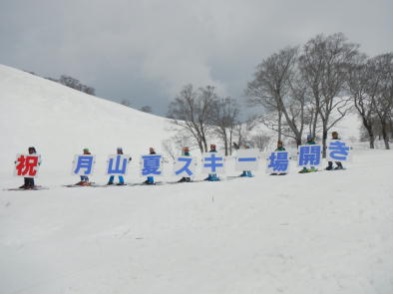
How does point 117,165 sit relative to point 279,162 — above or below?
below

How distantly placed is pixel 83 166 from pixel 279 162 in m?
10.1

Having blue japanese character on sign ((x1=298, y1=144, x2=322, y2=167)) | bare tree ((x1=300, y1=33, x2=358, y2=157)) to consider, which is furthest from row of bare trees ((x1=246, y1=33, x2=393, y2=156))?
blue japanese character on sign ((x1=298, y1=144, x2=322, y2=167))

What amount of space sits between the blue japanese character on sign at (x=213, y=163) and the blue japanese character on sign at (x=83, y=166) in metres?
5.97

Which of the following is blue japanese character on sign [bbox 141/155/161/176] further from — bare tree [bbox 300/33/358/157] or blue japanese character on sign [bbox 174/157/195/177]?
bare tree [bbox 300/33/358/157]

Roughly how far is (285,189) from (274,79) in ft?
90.5

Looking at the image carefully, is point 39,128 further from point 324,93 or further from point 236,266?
point 236,266

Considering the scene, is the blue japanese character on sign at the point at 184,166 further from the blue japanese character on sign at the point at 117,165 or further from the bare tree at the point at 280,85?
the bare tree at the point at 280,85

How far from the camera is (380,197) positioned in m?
8.67

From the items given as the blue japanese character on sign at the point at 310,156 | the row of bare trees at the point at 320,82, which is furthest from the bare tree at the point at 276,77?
the blue japanese character on sign at the point at 310,156

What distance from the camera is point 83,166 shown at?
55.7 feet

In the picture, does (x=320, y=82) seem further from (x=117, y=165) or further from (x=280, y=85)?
(x=117, y=165)

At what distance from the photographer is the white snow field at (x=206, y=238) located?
19.4 feet

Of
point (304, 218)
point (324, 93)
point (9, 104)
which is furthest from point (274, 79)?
point (9, 104)

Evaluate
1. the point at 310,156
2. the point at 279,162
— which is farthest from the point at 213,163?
the point at 310,156
